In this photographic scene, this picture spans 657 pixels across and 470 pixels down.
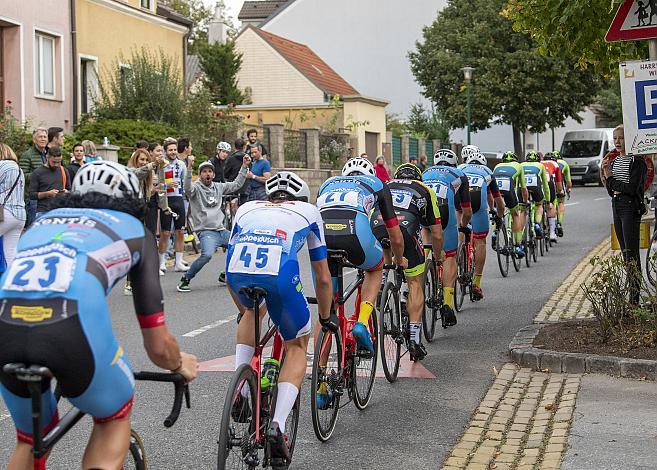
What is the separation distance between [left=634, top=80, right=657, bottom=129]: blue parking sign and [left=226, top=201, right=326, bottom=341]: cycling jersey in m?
3.85

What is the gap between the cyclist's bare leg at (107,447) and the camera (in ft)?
13.1

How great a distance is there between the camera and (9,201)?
12.1m

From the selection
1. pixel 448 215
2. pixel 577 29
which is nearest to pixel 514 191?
pixel 448 215

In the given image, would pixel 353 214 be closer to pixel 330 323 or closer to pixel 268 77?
pixel 330 323

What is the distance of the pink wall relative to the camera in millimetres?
25281

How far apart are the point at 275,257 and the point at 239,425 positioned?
2.97 feet

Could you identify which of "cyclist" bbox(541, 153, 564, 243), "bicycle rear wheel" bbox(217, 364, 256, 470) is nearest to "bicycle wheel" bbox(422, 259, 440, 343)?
"bicycle rear wheel" bbox(217, 364, 256, 470)

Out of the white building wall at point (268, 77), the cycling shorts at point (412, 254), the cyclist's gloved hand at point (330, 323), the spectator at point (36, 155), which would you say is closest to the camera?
the cyclist's gloved hand at point (330, 323)

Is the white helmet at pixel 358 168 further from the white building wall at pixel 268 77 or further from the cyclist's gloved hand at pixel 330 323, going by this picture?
the white building wall at pixel 268 77

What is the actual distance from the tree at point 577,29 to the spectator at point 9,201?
5691mm

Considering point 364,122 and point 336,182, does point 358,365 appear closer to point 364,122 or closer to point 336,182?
point 336,182

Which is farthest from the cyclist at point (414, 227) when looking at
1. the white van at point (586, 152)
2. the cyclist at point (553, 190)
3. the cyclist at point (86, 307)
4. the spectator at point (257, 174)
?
the white van at point (586, 152)

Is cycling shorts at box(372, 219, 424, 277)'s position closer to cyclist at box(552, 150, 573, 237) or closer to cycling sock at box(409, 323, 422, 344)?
cycling sock at box(409, 323, 422, 344)

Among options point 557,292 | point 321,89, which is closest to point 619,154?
point 557,292
